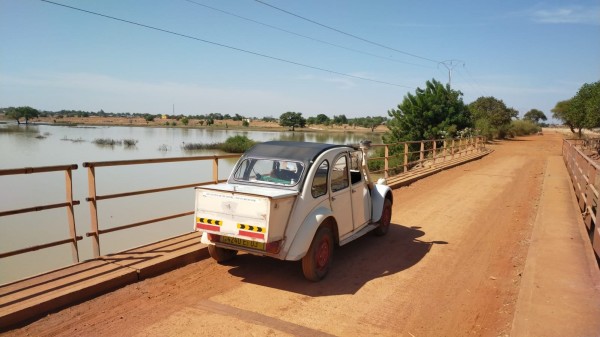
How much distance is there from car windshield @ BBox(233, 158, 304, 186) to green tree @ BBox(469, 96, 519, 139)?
Result: 54525 millimetres

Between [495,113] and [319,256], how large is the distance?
63707 mm

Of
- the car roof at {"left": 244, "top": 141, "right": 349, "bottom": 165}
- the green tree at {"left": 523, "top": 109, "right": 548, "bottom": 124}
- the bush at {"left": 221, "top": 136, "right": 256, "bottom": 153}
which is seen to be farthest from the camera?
the green tree at {"left": 523, "top": 109, "right": 548, "bottom": 124}

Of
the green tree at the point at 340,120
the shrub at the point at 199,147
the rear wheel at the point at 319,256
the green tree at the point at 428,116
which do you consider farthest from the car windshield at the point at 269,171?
the green tree at the point at 340,120

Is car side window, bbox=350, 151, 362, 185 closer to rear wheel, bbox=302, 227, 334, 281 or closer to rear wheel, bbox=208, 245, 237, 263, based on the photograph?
rear wheel, bbox=302, 227, 334, 281

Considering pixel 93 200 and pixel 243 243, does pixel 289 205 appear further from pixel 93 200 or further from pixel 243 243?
pixel 93 200

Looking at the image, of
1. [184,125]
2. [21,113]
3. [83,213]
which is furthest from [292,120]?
[83,213]

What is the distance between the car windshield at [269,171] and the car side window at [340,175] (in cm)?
61

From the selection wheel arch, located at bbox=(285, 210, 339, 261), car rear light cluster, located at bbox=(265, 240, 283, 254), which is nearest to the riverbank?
wheel arch, located at bbox=(285, 210, 339, 261)

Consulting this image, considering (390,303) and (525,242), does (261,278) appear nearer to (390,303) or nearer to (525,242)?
(390,303)

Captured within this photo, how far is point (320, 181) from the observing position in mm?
5371

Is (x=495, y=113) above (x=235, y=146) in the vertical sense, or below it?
above

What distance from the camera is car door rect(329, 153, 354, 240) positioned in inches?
220

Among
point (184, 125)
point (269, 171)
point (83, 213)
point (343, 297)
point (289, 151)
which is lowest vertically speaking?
point (83, 213)

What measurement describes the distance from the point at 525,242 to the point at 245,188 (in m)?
5.43
